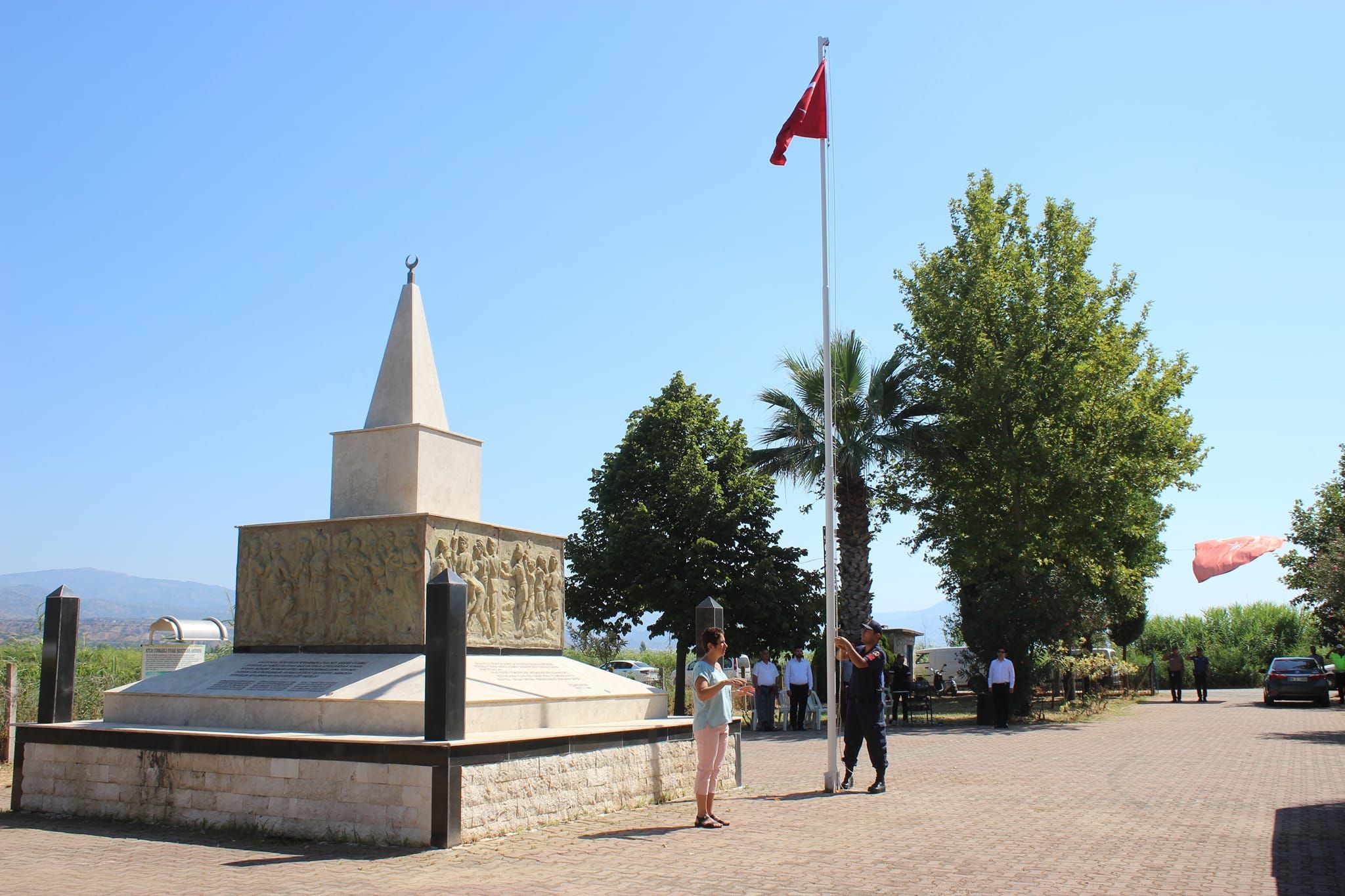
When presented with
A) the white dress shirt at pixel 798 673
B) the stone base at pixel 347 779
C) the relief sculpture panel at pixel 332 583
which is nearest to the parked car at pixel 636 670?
the white dress shirt at pixel 798 673

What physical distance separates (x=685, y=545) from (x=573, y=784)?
1650 cm

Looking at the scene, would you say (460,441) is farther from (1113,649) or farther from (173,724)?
(1113,649)

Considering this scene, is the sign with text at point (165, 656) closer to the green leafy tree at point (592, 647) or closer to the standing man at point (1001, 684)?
the standing man at point (1001, 684)

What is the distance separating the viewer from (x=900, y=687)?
25.0 metres

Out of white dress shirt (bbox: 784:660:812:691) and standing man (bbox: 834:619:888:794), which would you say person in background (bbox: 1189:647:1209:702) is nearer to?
white dress shirt (bbox: 784:660:812:691)

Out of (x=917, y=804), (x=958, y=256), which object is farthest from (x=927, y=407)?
(x=917, y=804)

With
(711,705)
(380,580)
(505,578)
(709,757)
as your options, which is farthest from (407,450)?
(709,757)

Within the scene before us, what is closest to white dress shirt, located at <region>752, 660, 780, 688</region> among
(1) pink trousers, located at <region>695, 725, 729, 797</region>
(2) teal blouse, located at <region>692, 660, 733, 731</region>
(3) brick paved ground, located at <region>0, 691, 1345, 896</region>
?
(3) brick paved ground, located at <region>0, 691, 1345, 896</region>

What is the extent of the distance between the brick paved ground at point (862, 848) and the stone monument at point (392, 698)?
0.36 m

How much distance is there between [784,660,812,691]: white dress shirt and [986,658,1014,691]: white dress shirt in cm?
403

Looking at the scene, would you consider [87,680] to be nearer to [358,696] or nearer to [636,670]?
[358,696]

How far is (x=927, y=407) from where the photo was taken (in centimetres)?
2620

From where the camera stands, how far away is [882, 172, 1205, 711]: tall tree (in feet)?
83.3

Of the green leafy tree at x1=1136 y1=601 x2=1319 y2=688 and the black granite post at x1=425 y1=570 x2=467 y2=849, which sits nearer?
the black granite post at x1=425 y1=570 x2=467 y2=849
